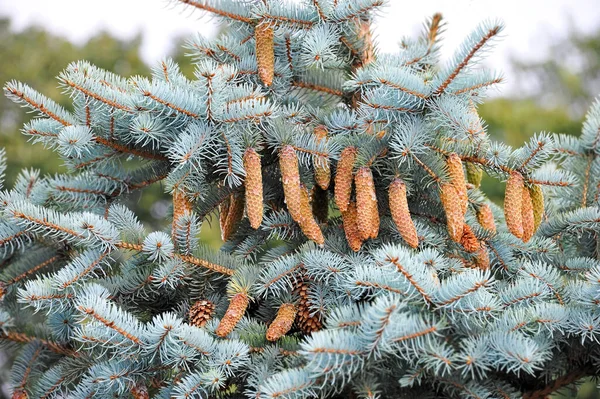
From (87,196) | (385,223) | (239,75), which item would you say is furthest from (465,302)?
(87,196)

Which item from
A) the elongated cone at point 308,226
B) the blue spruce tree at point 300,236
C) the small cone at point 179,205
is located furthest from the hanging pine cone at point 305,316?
the small cone at point 179,205

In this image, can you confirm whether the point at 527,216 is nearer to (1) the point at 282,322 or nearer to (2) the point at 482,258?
(2) the point at 482,258

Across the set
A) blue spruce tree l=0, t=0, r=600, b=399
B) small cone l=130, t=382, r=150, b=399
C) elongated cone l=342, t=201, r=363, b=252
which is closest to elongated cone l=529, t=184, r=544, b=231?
blue spruce tree l=0, t=0, r=600, b=399

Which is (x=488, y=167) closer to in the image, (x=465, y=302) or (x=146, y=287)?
(x=465, y=302)

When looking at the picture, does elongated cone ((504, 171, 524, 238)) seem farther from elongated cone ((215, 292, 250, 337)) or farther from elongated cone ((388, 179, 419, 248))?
elongated cone ((215, 292, 250, 337))

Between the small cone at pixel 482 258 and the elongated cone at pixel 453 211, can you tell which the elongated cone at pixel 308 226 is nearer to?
the elongated cone at pixel 453 211

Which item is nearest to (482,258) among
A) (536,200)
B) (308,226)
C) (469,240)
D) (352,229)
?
(469,240)
